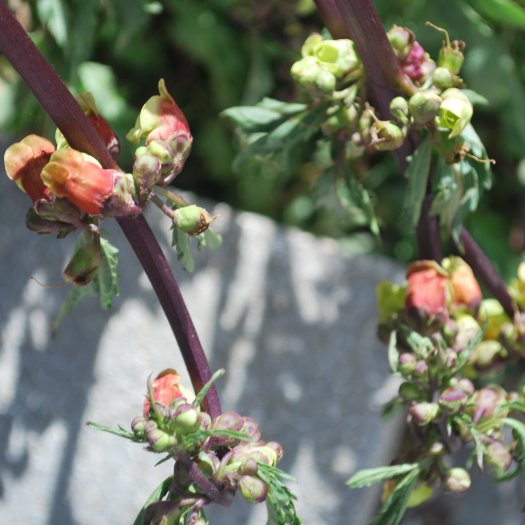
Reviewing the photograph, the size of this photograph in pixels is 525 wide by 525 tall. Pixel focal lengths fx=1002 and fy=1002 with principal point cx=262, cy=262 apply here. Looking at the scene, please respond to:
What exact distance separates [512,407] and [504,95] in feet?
1.66

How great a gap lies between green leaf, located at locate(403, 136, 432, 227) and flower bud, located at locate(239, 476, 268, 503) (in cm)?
26

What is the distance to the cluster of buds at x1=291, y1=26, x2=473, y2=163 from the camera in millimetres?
708

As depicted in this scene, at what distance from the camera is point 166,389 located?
2.35ft

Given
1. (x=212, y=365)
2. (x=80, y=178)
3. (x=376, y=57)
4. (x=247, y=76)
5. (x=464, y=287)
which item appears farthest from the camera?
(x=247, y=76)

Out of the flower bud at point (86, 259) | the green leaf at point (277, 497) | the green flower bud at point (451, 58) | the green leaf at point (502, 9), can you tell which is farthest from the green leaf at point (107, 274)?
the green leaf at point (502, 9)

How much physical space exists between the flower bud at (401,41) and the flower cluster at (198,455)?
0.98ft

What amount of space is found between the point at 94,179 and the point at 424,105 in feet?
0.78

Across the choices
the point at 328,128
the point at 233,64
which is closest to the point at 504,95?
the point at 233,64

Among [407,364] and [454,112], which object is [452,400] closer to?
[407,364]

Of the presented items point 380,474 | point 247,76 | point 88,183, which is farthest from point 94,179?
point 247,76

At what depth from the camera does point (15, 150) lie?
0.67 m

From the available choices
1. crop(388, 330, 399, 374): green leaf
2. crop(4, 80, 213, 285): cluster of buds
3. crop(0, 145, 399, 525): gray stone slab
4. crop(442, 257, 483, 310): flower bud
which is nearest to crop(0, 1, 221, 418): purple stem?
crop(4, 80, 213, 285): cluster of buds

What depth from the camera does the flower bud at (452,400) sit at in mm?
752

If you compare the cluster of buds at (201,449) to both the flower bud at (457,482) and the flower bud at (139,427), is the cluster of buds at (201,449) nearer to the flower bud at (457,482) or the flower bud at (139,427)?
the flower bud at (139,427)
